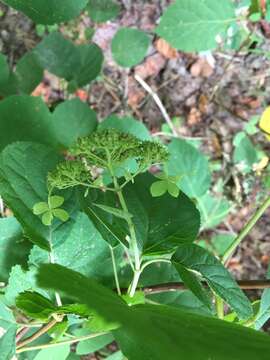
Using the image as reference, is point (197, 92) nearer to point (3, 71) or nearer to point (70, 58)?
point (70, 58)

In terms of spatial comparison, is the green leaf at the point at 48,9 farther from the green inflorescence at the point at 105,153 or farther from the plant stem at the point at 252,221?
the plant stem at the point at 252,221

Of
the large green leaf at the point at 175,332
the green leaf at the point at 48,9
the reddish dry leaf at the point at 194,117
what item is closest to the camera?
the large green leaf at the point at 175,332

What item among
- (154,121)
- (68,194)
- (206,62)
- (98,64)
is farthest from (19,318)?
(206,62)

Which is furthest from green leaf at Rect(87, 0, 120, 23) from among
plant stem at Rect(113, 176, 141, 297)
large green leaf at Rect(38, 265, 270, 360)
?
large green leaf at Rect(38, 265, 270, 360)

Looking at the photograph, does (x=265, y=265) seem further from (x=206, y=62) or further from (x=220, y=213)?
(x=206, y=62)

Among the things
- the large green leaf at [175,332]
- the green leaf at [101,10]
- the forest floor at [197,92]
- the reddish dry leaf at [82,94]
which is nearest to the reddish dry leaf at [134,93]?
the forest floor at [197,92]

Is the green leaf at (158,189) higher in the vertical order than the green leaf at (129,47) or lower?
lower

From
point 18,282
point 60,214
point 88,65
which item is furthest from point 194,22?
point 18,282
